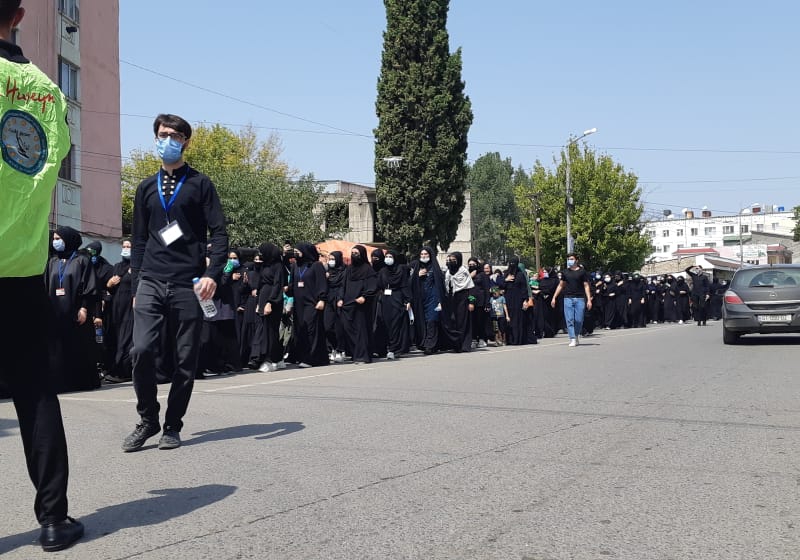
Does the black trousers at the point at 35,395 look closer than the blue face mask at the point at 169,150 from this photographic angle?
Yes

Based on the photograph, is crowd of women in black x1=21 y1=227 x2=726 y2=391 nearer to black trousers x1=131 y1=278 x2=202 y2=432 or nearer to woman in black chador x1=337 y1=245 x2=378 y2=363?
woman in black chador x1=337 y1=245 x2=378 y2=363

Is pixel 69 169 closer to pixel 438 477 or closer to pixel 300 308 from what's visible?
pixel 300 308

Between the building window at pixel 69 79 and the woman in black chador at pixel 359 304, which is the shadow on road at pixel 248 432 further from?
the building window at pixel 69 79

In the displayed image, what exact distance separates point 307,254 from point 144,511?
10509mm

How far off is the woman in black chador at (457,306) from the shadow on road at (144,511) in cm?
1289

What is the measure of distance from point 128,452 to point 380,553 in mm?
2942

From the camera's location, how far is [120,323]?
41.0ft

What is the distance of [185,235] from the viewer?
623cm

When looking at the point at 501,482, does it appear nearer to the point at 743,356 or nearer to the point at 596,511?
the point at 596,511

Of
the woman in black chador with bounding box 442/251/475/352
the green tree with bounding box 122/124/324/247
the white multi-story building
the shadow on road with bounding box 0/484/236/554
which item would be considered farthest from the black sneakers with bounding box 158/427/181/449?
the white multi-story building

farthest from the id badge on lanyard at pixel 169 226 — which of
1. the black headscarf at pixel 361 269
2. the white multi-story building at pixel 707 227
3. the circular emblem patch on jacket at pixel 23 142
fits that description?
the white multi-story building at pixel 707 227

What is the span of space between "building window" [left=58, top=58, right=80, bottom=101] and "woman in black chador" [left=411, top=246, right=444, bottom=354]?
64.8ft

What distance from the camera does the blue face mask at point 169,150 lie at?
6219 millimetres

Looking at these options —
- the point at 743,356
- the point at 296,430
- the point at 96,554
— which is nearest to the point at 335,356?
the point at 743,356
